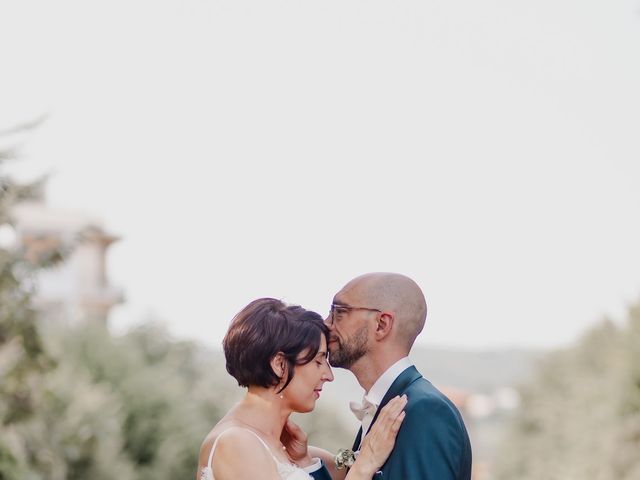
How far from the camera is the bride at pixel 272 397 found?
5613 mm

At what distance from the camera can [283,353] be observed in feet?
19.2

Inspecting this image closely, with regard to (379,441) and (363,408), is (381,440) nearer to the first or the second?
(379,441)

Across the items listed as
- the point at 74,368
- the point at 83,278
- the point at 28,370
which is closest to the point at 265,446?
the point at 28,370

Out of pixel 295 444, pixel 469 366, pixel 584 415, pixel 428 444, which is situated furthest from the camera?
pixel 469 366

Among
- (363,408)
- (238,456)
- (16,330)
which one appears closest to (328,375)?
(363,408)

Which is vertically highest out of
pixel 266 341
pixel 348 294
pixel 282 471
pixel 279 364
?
pixel 348 294

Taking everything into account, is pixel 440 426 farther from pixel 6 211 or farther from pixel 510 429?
pixel 510 429

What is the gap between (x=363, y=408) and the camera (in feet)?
19.9

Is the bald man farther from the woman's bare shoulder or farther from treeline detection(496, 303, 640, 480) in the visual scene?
treeline detection(496, 303, 640, 480)

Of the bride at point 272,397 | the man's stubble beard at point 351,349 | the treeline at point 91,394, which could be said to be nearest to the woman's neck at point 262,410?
the bride at point 272,397

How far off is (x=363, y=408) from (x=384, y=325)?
502 mm

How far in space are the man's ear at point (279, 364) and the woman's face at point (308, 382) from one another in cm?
7

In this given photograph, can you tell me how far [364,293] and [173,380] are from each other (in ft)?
133

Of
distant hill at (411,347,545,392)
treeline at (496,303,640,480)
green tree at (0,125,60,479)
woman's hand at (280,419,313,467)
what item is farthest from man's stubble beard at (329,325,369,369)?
distant hill at (411,347,545,392)
